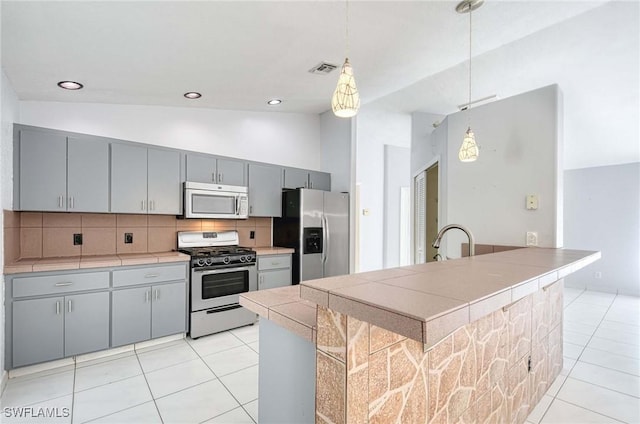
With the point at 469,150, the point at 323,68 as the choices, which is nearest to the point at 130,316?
the point at 323,68

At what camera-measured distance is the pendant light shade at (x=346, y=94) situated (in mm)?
1753

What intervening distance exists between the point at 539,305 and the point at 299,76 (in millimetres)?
2723

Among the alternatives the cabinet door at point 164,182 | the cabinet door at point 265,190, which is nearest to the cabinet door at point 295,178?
the cabinet door at point 265,190

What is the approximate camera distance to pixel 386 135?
498 centimetres

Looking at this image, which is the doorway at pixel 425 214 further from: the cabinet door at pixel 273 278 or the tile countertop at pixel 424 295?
the tile countertop at pixel 424 295

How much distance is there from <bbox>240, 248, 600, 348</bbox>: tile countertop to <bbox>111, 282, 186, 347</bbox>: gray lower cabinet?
2.05 metres

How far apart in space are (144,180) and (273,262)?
1690 mm

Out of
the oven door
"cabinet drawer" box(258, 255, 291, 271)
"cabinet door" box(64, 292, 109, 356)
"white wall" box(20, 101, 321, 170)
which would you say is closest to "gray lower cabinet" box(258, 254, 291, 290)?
"cabinet drawer" box(258, 255, 291, 271)

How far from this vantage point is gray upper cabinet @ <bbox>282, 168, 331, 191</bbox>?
4348 millimetres

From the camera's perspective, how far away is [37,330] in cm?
255

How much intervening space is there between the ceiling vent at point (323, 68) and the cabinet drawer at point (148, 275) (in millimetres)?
2322

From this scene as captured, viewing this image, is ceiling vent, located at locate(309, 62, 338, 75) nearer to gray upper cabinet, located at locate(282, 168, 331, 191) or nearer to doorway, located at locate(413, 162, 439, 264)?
gray upper cabinet, located at locate(282, 168, 331, 191)

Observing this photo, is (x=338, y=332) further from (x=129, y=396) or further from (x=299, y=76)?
(x=299, y=76)

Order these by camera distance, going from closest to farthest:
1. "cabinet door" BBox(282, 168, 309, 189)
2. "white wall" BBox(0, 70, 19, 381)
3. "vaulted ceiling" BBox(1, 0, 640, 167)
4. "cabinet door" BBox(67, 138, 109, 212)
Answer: "vaulted ceiling" BBox(1, 0, 640, 167)
"white wall" BBox(0, 70, 19, 381)
"cabinet door" BBox(67, 138, 109, 212)
"cabinet door" BBox(282, 168, 309, 189)
